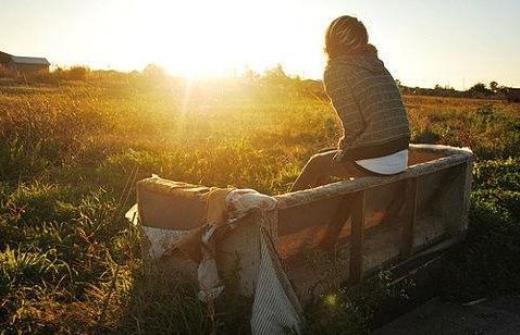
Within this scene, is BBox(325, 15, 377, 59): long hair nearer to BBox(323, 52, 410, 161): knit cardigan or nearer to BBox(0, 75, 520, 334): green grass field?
BBox(323, 52, 410, 161): knit cardigan

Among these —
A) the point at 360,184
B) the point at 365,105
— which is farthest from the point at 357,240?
the point at 365,105

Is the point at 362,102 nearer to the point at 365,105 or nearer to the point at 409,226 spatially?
the point at 365,105

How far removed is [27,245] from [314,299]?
8.56 ft

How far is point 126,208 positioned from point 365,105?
2.95 meters

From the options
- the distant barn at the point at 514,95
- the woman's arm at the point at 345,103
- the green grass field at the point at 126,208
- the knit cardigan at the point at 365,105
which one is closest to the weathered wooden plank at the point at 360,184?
the knit cardigan at the point at 365,105

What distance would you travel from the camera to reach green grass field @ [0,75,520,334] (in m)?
3.40

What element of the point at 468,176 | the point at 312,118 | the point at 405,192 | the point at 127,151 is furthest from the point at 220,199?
the point at 312,118

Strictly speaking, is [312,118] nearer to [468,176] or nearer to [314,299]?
[468,176]

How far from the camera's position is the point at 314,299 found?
351 cm

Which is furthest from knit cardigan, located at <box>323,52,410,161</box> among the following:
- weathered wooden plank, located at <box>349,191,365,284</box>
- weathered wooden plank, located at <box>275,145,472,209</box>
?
weathered wooden plank, located at <box>349,191,365,284</box>

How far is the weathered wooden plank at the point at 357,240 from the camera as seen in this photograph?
393 cm

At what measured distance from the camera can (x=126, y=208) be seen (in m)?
5.86

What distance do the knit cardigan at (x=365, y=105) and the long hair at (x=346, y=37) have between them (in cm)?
5

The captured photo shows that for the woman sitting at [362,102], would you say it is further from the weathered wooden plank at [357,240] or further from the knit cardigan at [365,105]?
the weathered wooden plank at [357,240]
